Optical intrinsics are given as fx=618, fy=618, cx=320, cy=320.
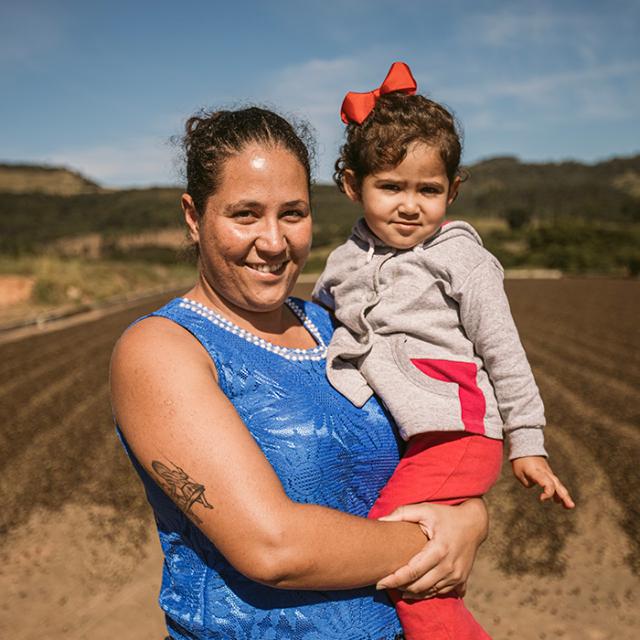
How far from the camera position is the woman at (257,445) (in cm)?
127

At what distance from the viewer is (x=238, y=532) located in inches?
49.2

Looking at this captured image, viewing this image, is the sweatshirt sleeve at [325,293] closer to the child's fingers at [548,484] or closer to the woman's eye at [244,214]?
the woman's eye at [244,214]

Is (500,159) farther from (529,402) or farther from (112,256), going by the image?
(529,402)

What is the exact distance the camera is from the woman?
4.18ft

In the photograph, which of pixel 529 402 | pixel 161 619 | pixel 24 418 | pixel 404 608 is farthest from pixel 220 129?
pixel 24 418

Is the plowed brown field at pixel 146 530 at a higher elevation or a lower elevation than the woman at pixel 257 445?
lower

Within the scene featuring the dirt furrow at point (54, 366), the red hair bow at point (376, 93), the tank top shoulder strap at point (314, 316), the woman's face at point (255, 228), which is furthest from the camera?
the dirt furrow at point (54, 366)

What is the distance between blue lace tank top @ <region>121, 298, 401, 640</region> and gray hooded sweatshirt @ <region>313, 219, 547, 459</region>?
0.50 feet

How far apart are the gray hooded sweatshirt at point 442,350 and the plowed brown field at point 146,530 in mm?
2927

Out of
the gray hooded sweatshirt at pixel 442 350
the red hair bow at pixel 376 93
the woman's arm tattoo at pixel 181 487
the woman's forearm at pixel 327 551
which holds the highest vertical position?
the red hair bow at pixel 376 93

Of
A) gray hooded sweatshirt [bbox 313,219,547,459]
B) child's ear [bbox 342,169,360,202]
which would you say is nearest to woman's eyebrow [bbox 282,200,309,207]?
gray hooded sweatshirt [bbox 313,219,547,459]

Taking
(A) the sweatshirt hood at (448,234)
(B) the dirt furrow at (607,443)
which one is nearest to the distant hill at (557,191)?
(B) the dirt furrow at (607,443)

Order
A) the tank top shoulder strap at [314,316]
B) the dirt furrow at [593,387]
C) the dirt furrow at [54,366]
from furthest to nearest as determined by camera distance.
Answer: the dirt furrow at [54,366]
the dirt furrow at [593,387]
the tank top shoulder strap at [314,316]

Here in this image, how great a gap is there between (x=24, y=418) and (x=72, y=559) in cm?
420
